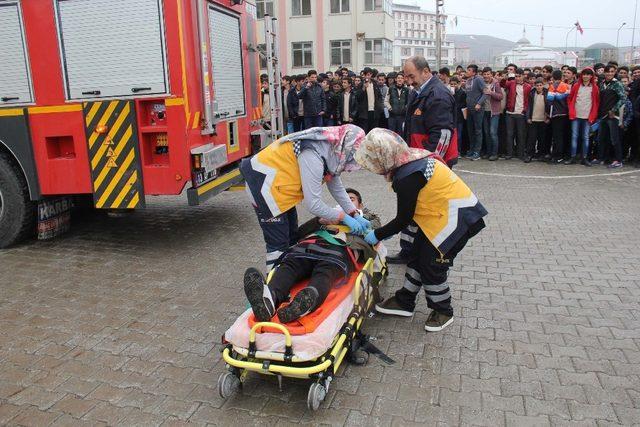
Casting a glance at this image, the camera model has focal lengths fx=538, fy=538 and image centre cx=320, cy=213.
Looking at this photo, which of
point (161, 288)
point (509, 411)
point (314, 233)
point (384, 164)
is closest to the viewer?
point (509, 411)

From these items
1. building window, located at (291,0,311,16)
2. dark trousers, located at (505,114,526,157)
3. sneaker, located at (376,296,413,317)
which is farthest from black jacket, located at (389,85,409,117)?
building window, located at (291,0,311,16)

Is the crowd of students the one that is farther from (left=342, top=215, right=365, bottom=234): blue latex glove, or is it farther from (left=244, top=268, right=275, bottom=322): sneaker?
(left=244, top=268, right=275, bottom=322): sneaker

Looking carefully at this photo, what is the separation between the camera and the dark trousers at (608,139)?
1078cm

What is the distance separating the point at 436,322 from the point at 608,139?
9023mm

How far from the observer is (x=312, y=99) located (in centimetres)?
1333

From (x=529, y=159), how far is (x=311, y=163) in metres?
9.38

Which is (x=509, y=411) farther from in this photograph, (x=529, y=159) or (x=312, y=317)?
(x=529, y=159)

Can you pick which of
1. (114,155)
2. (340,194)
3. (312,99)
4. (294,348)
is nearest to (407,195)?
(340,194)

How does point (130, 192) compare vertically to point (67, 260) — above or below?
above

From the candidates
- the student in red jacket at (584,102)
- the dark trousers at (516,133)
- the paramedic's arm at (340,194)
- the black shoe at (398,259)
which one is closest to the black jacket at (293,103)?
the dark trousers at (516,133)

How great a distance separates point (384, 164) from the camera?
3.82 meters

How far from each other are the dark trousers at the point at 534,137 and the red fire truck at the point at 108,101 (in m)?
8.20

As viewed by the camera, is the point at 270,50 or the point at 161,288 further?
the point at 270,50

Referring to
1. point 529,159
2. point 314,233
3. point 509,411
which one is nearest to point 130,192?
point 314,233
